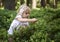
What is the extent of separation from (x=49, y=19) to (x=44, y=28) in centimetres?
187

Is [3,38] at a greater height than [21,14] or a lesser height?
lesser

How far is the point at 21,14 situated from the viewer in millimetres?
5980

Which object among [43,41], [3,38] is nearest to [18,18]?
[3,38]

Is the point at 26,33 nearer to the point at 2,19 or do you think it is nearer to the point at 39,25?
the point at 39,25

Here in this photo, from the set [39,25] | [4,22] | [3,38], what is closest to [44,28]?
[39,25]

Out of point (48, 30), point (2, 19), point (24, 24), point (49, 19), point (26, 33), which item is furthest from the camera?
point (2, 19)

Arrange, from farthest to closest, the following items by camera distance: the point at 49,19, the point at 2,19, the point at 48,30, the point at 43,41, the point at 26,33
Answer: the point at 2,19, the point at 49,19, the point at 48,30, the point at 26,33, the point at 43,41

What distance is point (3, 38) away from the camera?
5.48 meters

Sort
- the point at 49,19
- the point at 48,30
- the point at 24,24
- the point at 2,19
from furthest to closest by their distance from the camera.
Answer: the point at 2,19
the point at 49,19
the point at 24,24
the point at 48,30

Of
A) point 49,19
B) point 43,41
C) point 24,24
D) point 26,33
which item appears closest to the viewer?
point 43,41

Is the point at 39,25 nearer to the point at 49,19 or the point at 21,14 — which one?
the point at 21,14

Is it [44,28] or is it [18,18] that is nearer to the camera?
[44,28]

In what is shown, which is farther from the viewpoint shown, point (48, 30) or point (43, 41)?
point (48, 30)

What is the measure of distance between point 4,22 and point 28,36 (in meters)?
2.53
